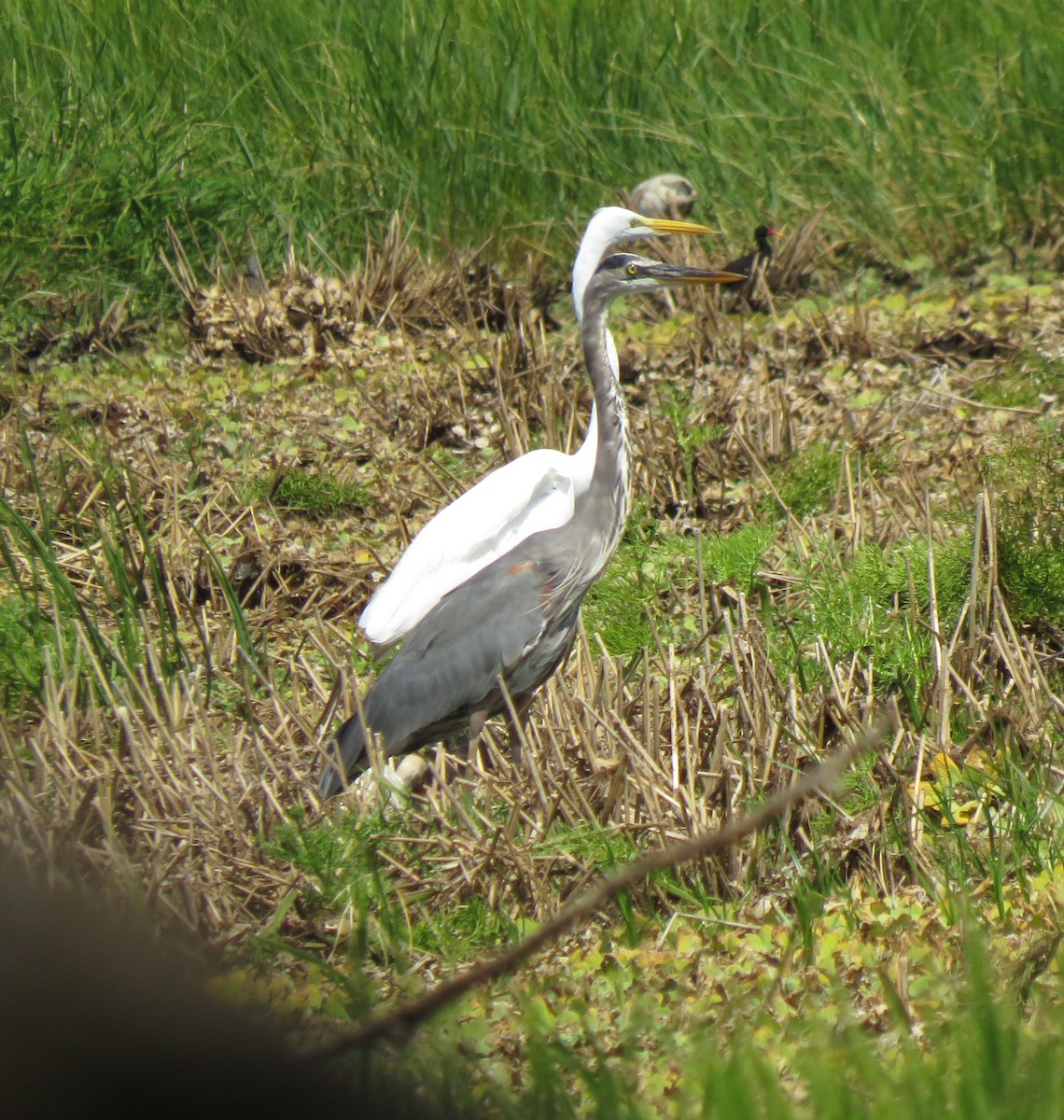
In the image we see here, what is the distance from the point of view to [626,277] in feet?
14.6

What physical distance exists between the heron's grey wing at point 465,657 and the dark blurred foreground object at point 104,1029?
312cm

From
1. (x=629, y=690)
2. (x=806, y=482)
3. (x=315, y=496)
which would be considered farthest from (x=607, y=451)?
(x=315, y=496)

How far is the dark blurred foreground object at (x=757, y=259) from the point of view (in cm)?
678

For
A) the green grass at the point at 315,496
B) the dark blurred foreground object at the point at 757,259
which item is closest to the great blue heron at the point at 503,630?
the green grass at the point at 315,496

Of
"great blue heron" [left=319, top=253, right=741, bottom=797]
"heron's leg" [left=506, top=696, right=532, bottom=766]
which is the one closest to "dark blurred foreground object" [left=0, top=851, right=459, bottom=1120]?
"heron's leg" [left=506, top=696, right=532, bottom=766]

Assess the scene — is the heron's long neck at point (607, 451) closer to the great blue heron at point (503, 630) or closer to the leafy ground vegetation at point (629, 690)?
the great blue heron at point (503, 630)

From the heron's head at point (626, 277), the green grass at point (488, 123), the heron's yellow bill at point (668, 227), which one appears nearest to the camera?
the heron's head at point (626, 277)

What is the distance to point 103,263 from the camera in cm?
722

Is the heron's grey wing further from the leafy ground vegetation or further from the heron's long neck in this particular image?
the heron's long neck

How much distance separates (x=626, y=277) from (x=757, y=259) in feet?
8.29

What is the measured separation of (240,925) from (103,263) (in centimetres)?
483

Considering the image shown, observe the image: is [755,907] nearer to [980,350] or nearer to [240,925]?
[240,925]

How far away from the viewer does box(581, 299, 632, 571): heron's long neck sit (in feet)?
13.8

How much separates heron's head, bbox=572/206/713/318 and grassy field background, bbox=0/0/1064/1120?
0.83 metres
